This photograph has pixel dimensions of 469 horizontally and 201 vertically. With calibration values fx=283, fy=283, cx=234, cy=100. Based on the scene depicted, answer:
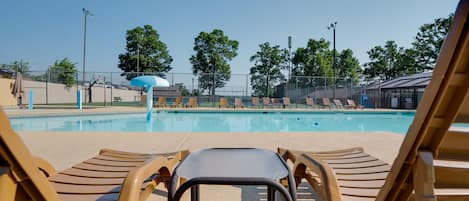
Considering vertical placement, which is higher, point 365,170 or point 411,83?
point 411,83

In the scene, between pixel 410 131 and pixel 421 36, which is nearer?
pixel 410 131

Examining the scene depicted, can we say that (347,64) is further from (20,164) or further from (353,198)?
(20,164)

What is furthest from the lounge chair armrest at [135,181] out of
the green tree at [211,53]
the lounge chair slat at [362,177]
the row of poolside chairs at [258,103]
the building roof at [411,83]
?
the green tree at [211,53]

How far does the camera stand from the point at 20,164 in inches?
33.1

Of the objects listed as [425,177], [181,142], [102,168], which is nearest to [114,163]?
[102,168]

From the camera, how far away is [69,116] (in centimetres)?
1228

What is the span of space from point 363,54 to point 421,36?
626 centimetres

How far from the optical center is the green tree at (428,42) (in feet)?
91.6

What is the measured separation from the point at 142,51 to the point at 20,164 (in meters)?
35.1

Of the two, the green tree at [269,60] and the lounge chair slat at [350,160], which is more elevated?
the green tree at [269,60]

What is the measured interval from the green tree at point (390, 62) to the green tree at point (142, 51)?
25.2m

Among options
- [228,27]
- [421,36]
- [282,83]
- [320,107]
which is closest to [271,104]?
[320,107]

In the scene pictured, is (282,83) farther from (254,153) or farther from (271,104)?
(254,153)

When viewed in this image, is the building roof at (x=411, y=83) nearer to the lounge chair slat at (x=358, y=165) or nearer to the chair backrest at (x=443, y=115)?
the lounge chair slat at (x=358, y=165)
